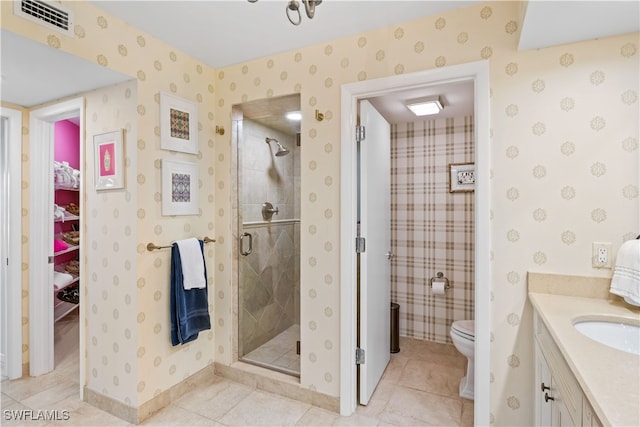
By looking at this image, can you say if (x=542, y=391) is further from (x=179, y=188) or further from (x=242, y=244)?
(x=179, y=188)

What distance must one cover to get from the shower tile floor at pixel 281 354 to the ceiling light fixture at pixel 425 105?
6.28 feet

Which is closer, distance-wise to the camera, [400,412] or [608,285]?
[608,285]

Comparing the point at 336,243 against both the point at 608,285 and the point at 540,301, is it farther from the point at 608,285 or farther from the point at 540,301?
the point at 608,285

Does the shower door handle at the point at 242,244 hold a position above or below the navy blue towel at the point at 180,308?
above

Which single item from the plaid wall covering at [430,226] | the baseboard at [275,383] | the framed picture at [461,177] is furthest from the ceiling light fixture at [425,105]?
the baseboard at [275,383]

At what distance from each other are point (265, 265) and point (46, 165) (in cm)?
182

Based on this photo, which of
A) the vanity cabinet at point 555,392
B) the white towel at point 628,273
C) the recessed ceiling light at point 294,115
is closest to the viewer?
the vanity cabinet at point 555,392

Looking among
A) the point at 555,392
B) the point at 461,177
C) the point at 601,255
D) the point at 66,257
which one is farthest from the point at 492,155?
the point at 66,257

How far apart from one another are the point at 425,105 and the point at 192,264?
6.68ft

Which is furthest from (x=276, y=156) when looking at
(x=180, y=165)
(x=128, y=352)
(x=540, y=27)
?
(x=540, y=27)

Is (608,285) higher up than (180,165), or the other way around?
(180,165)

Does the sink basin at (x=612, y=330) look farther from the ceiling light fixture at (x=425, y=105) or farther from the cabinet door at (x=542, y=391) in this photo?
the ceiling light fixture at (x=425, y=105)

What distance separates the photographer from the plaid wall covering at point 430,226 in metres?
3.26

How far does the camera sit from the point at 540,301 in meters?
1.61
